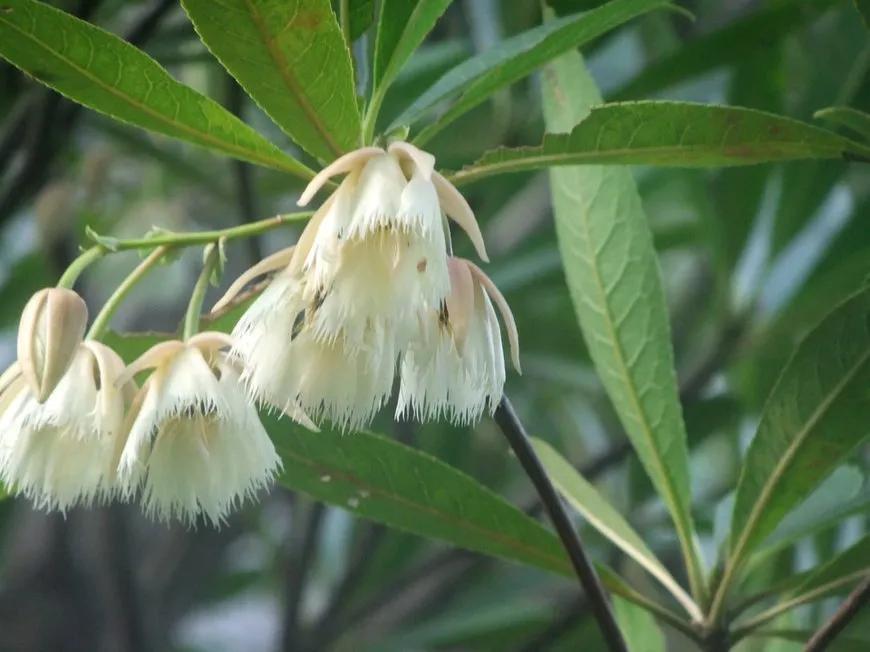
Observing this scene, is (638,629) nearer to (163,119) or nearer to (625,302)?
(625,302)

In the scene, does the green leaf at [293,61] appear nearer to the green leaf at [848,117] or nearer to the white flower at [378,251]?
the white flower at [378,251]

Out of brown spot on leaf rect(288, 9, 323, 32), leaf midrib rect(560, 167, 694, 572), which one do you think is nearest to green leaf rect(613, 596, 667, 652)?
leaf midrib rect(560, 167, 694, 572)

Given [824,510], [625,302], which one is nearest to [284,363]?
A: [625,302]

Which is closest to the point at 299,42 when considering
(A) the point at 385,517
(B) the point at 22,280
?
(A) the point at 385,517

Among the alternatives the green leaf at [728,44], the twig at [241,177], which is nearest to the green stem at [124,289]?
the twig at [241,177]

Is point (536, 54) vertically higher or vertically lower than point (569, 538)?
higher

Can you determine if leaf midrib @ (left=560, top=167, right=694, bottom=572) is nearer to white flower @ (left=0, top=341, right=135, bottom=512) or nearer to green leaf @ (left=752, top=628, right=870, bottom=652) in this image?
green leaf @ (left=752, top=628, right=870, bottom=652)

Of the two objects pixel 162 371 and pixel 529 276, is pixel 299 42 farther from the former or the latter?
pixel 529 276
